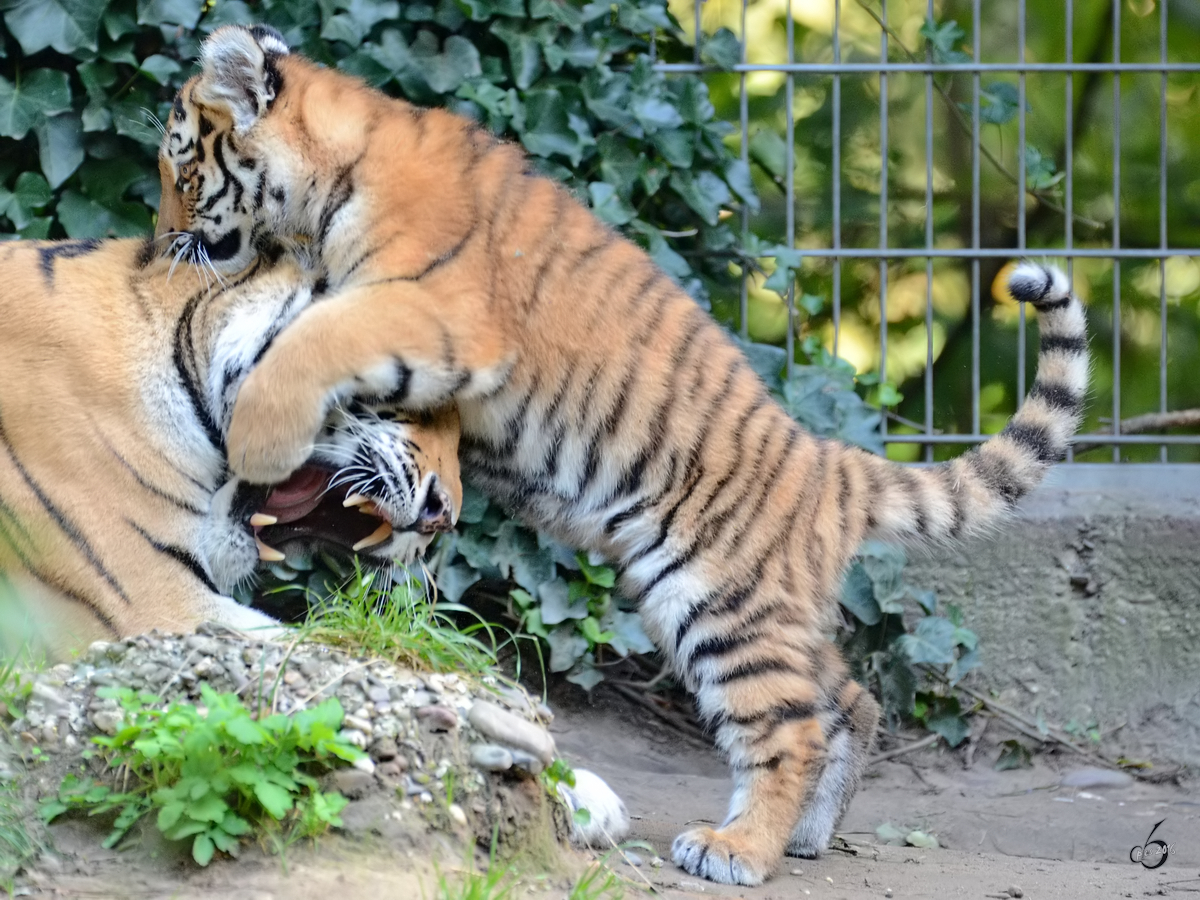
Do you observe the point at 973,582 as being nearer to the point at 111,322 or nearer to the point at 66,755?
the point at 111,322

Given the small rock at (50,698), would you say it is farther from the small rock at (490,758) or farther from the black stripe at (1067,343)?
the black stripe at (1067,343)

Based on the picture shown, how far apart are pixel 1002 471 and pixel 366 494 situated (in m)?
1.83

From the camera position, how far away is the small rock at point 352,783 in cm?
221

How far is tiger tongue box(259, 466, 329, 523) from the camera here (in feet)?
10.8

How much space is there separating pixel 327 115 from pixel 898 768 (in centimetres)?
292

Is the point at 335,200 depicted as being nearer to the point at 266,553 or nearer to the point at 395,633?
the point at 266,553

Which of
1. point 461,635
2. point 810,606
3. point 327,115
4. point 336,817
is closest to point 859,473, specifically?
point 810,606

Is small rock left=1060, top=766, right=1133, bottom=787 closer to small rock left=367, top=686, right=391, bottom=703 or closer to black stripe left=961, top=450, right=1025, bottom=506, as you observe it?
black stripe left=961, top=450, right=1025, bottom=506

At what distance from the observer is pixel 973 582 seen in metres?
4.95

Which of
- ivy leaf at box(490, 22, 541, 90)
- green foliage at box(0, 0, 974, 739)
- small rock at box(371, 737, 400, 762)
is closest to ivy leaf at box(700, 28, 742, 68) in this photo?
green foliage at box(0, 0, 974, 739)

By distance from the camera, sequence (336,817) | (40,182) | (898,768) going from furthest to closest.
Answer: (898,768)
(40,182)
(336,817)

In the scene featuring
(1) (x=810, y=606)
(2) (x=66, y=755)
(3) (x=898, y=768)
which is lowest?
(3) (x=898, y=768)

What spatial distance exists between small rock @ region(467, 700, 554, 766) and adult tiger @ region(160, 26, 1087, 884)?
1.03 m

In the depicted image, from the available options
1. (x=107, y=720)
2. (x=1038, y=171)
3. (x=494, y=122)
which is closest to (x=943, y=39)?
(x=1038, y=171)
